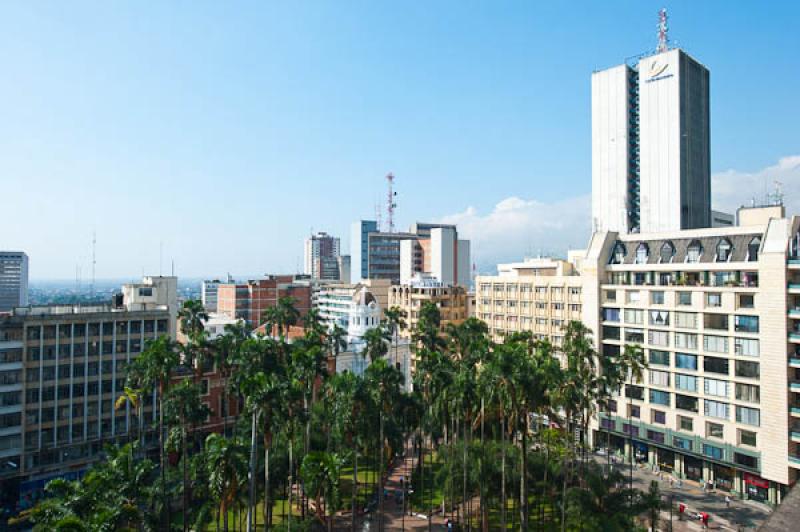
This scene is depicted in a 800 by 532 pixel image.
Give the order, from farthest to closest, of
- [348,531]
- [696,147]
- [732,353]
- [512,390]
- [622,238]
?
[696,147], [622,238], [732,353], [348,531], [512,390]

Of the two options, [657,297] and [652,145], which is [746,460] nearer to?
[657,297]

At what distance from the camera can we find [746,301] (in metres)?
80.3

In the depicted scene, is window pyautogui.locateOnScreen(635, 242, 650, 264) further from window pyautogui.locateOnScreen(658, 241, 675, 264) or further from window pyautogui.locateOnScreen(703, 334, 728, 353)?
window pyautogui.locateOnScreen(703, 334, 728, 353)

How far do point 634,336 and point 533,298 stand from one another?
2885 cm

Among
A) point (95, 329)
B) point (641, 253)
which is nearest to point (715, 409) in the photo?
point (641, 253)

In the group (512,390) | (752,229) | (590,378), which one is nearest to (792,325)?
(752,229)

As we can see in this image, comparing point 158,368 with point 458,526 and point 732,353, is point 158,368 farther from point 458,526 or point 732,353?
point 732,353

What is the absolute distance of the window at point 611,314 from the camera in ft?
323

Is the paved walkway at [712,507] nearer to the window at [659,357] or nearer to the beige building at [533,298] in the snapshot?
the window at [659,357]

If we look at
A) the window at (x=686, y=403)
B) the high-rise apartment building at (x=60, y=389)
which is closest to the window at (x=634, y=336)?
the window at (x=686, y=403)

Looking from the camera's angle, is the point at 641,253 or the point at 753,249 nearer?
the point at 753,249

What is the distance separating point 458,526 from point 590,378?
85.9 ft

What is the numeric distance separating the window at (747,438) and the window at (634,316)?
22.4 m

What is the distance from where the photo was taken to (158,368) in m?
59.8
